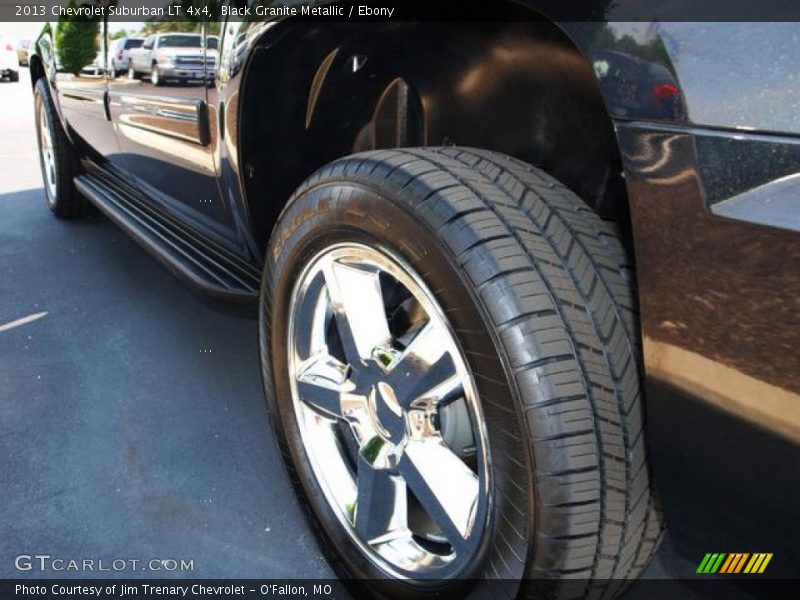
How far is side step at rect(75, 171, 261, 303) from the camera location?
2.20m

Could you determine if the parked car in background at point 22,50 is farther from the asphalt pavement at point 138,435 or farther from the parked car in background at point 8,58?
the asphalt pavement at point 138,435

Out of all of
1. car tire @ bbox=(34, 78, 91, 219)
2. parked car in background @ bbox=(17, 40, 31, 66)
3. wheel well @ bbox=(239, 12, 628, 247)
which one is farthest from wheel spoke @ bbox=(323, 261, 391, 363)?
parked car in background @ bbox=(17, 40, 31, 66)

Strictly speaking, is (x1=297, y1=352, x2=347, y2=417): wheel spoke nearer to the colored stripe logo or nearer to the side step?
the side step

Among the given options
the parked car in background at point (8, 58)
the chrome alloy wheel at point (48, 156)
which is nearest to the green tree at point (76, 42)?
the chrome alloy wheel at point (48, 156)

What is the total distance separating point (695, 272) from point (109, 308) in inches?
113

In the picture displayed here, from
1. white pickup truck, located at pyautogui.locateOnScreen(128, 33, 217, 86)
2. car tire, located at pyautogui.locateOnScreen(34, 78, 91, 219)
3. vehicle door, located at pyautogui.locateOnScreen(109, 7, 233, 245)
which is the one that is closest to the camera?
white pickup truck, located at pyautogui.locateOnScreen(128, 33, 217, 86)

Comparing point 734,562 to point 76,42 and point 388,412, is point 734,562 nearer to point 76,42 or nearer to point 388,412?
point 388,412

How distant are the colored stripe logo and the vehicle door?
159cm

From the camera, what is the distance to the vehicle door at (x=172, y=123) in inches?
82.8

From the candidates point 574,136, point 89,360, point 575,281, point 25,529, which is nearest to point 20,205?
point 89,360

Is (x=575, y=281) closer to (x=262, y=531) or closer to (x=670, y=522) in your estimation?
(x=670, y=522)

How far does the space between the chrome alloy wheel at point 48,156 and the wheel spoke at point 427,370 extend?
145 inches

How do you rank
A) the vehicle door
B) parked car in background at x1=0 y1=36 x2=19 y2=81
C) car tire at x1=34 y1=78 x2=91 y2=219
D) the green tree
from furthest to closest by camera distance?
1. parked car in background at x1=0 y1=36 x2=19 y2=81
2. car tire at x1=34 y1=78 x2=91 y2=219
3. the green tree
4. the vehicle door

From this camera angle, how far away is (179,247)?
8.56 ft
